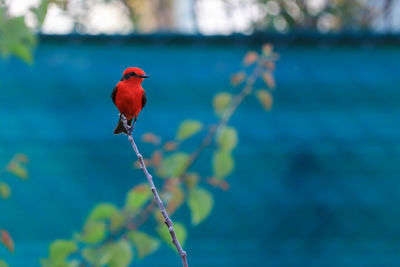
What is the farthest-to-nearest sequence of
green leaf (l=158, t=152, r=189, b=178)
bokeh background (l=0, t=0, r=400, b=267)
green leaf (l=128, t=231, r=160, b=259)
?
bokeh background (l=0, t=0, r=400, b=267) → green leaf (l=158, t=152, r=189, b=178) → green leaf (l=128, t=231, r=160, b=259)

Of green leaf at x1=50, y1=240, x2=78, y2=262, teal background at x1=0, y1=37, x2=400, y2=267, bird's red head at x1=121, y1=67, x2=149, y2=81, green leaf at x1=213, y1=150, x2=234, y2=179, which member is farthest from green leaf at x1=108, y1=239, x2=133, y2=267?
teal background at x1=0, y1=37, x2=400, y2=267

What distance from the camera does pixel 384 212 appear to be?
355 centimetres

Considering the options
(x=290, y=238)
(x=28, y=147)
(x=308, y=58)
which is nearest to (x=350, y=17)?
(x=308, y=58)

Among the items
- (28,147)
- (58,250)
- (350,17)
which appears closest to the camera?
(58,250)

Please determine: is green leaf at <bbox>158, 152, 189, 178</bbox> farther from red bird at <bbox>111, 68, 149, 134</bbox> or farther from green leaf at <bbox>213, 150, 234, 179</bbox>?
red bird at <bbox>111, 68, 149, 134</bbox>

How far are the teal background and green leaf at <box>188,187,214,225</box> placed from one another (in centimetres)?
106

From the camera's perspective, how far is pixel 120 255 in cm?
203

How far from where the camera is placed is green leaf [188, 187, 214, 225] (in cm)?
228

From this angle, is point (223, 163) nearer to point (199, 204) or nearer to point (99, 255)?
point (199, 204)

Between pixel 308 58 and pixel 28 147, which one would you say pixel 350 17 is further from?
pixel 28 147

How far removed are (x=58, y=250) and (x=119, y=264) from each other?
233 millimetres

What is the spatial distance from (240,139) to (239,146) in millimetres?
47

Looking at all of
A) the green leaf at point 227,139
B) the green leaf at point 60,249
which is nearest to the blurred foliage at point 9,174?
the green leaf at point 60,249

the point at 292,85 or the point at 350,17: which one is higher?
the point at 350,17
